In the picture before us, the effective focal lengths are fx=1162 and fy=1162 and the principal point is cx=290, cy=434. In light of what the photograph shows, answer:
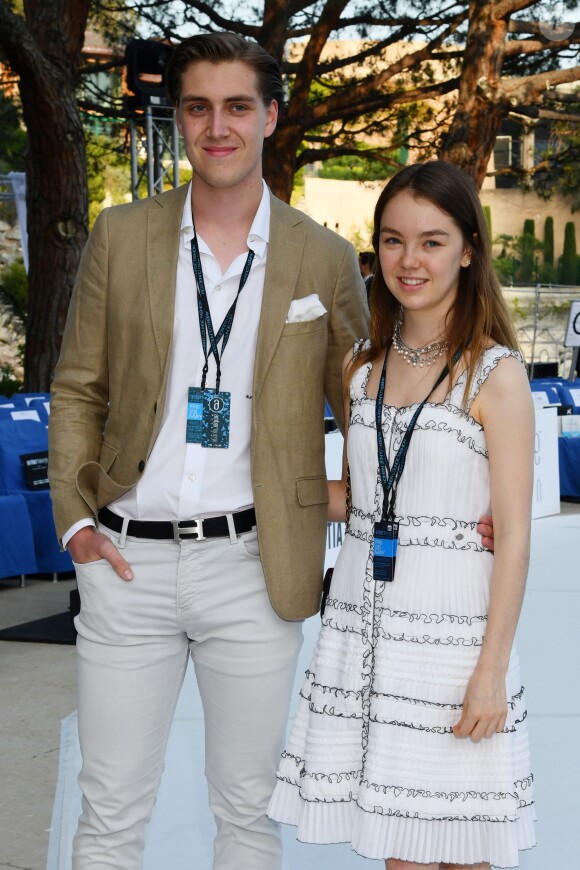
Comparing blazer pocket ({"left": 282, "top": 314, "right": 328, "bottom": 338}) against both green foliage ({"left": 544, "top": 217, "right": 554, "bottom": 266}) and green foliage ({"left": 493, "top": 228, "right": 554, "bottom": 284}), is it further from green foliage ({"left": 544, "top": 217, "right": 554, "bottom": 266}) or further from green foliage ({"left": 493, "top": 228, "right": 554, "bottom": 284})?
green foliage ({"left": 544, "top": 217, "right": 554, "bottom": 266})

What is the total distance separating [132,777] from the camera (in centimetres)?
220

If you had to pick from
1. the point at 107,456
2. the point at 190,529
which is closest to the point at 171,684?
the point at 190,529

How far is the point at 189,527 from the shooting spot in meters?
2.17

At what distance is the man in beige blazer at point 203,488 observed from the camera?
2180mm

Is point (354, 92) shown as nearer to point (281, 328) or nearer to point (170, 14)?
point (170, 14)

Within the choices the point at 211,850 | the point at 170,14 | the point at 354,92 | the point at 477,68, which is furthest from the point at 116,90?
the point at 211,850

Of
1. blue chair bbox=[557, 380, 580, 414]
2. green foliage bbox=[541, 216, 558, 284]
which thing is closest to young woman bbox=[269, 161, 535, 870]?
blue chair bbox=[557, 380, 580, 414]

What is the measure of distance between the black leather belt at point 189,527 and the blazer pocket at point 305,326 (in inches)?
13.7

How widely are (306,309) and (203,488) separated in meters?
0.40

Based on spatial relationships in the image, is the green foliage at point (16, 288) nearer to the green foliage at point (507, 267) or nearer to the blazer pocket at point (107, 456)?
the green foliage at point (507, 267)

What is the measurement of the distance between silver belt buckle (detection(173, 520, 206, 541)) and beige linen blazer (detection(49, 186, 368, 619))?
11 centimetres

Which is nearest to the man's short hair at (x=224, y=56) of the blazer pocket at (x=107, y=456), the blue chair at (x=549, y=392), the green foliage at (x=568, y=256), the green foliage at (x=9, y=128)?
the blazer pocket at (x=107, y=456)

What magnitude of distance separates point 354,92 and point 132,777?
14.6m

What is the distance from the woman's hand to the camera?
76.3 inches
